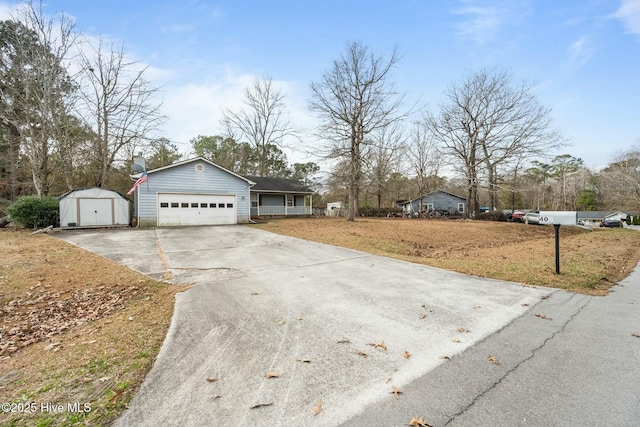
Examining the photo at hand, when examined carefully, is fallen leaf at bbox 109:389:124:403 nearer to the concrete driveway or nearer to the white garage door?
the concrete driveway

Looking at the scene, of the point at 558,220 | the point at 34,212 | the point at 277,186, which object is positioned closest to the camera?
the point at 558,220

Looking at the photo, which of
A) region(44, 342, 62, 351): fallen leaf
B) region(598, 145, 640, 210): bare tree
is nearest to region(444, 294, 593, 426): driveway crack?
region(44, 342, 62, 351): fallen leaf

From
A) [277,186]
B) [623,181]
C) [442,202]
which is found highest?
[623,181]

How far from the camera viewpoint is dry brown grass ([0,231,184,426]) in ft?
7.17

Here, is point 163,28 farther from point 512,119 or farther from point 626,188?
point 626,188

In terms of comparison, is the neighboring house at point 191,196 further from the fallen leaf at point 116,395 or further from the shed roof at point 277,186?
the fallen leaf at point 116,395

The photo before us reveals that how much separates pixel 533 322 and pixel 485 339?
1023 millimetres

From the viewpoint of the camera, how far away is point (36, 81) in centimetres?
1616

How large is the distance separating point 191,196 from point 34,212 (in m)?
7.31

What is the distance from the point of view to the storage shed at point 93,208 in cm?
1408

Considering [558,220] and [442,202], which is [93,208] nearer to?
[558,220]

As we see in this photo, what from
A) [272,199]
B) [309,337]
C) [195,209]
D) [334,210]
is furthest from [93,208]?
[334,210]

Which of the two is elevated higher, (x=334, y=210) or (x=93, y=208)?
(x=93, y=208)

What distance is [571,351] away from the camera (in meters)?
2.82
